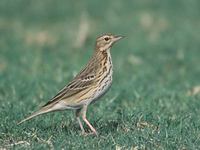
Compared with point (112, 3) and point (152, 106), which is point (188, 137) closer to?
point (152, 106)

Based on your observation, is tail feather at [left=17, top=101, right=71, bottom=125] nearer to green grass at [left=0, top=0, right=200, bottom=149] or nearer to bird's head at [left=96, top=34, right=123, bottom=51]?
green grass at [left=0, top=0, right=200, bottom=149]

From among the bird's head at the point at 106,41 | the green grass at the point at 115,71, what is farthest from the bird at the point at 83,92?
the bird's head at the point at 106,41

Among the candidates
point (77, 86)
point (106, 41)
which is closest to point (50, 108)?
point (77, 86)

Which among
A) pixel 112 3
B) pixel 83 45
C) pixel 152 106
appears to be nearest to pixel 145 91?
pixel 152 106

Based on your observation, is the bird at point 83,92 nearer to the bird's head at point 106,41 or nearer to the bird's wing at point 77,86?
the bird's wing at point 77,86

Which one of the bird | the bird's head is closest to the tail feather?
the bird

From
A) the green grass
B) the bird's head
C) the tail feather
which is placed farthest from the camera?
the bird's head

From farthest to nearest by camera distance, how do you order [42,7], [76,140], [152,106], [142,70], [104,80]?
1. [42,7]
2. [142,70]
3. [152,106]
4. [104,80]
5. [76,140]

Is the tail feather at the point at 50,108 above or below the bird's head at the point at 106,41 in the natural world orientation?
below
